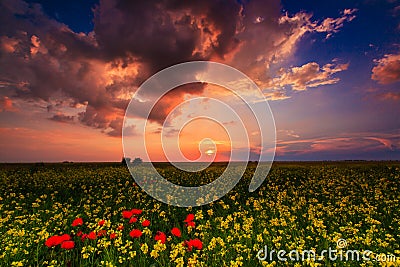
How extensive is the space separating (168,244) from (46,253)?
3.01m

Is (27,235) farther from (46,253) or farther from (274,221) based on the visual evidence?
(274,221)

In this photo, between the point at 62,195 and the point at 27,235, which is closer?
the point at 27,235

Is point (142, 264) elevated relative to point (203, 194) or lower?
lower

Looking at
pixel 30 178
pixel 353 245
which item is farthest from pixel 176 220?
pixel 30 178

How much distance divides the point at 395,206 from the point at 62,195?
1400 cm

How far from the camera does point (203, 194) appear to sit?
1384 centimetres

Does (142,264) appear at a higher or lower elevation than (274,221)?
lower

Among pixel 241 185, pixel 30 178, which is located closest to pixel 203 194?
pixel 241 185

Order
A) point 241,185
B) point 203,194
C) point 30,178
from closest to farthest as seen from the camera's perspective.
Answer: point 203,194, point 241,185, point 30,178

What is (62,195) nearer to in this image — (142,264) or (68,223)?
(68,223)

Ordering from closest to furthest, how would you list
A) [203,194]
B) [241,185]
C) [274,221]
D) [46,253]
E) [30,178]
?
[46,253]
[274,221]
[203,194]
[241,185]
[30,178]

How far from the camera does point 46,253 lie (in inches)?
284

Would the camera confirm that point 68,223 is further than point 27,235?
Yes

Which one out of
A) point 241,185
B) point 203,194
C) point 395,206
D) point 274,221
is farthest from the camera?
point 241,185
